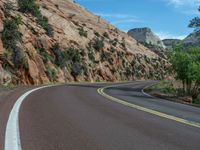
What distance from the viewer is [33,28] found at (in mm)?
44781

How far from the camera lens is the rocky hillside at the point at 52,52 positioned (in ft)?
116

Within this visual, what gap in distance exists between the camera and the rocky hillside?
35375mm

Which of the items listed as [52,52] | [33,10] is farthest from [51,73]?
[33,10]

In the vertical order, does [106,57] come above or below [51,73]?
above

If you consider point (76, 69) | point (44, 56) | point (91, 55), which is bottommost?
point (76, 69)

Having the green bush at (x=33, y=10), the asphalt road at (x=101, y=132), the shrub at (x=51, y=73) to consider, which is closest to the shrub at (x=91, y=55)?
the green bush at (x=33, y=10)

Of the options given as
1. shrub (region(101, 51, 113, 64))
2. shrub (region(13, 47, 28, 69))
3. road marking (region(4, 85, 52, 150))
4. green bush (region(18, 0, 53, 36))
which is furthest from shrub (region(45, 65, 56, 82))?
road marking (region(4, 85, 52, 150))

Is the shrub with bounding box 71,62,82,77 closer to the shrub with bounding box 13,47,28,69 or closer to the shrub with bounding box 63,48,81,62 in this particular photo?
the shrub with bounding box 63,48,81,62

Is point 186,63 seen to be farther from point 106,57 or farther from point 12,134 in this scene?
point 106,57

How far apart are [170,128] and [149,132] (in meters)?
0.94

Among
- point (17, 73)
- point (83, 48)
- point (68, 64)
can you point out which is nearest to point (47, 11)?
point (83, 48)

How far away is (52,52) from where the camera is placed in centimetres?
4597

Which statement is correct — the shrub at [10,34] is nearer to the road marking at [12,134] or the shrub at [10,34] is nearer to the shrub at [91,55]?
the shrub at [91,55]

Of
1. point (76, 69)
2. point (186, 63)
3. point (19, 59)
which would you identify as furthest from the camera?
point (76, 69)
